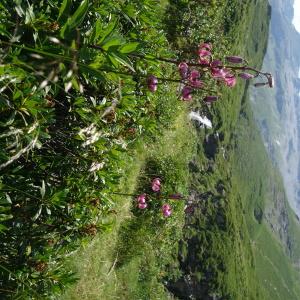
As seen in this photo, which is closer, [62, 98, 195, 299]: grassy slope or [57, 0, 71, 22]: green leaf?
[57, 0, 71, 22]: green leaf

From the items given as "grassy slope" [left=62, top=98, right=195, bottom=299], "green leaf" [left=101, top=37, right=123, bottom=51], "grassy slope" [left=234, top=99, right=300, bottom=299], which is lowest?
"grassy slope" [left=234, top=99, right=300, bottom=299]

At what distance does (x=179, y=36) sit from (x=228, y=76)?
11773mm

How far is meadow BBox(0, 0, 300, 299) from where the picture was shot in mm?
3355

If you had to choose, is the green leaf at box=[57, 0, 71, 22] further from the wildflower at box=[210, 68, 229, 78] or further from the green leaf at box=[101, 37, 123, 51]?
the wildflower at box=[210, 68, 229, 78]

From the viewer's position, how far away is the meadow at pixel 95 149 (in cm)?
336

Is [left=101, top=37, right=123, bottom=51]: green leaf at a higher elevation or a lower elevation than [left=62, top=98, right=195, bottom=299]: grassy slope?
higher

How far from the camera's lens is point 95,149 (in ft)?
19.2

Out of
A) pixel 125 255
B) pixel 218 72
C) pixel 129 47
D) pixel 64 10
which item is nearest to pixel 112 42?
pixel 129 47

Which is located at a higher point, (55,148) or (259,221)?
(55,148)

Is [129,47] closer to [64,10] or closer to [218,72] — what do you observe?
[64,10]

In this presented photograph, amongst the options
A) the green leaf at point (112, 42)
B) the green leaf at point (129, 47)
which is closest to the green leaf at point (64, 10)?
the green leaf at point (112, 42)

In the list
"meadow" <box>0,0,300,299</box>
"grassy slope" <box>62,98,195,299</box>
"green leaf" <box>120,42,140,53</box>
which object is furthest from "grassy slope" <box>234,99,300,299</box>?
"green leaf" <box>120,42,140,53</box>

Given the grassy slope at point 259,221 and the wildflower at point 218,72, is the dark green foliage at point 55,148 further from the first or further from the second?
the grassy slope at point 259,221

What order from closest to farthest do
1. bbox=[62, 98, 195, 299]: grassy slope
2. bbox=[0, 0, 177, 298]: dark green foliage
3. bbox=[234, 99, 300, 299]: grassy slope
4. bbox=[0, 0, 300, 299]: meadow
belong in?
bbox=[0, 0, 300, 299]: meadow, bbox=[0, 0, 177, 298]: dark green foliage, bbox=[62, 98, 195, 299]: grassy slope, bbox=[234, 99, 300, 299]: grassy slope
